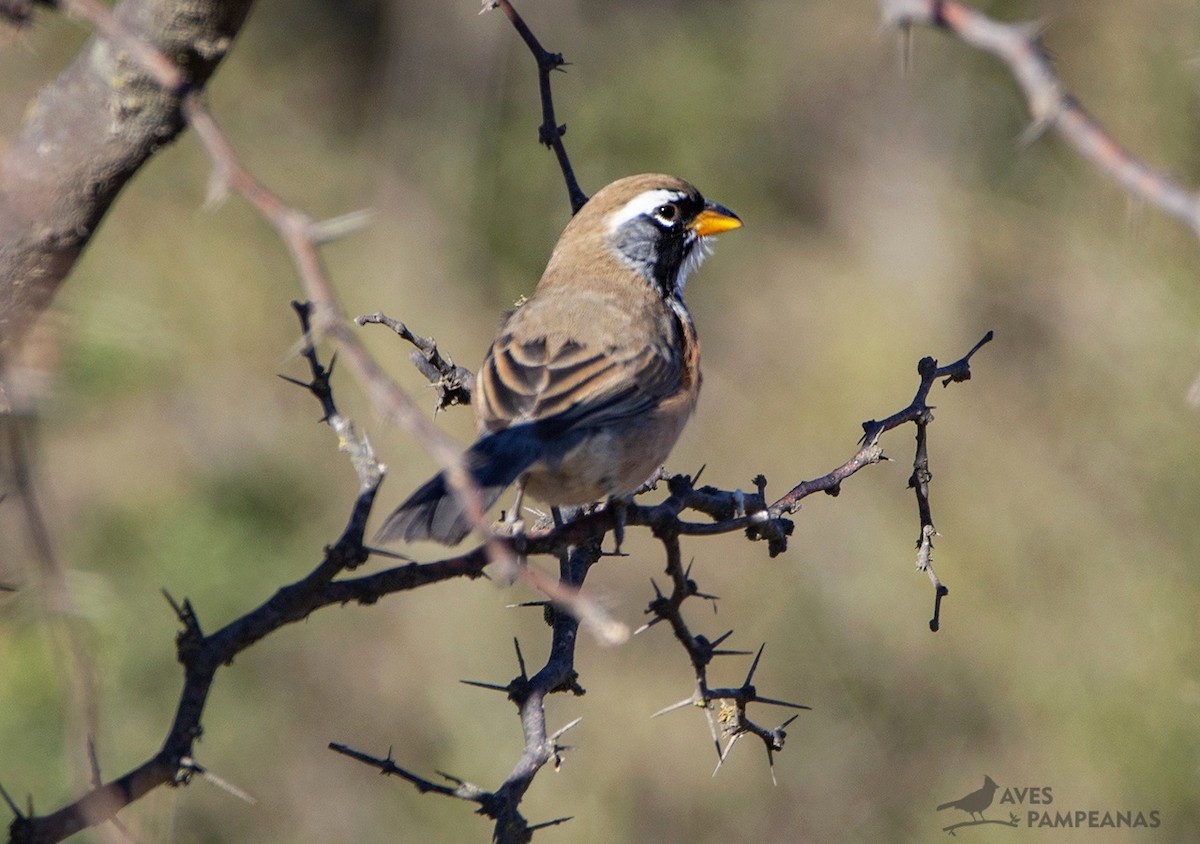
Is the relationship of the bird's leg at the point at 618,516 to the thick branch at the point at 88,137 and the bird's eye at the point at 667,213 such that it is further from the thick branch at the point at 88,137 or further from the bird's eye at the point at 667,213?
the bird's eye at the point at 667,213

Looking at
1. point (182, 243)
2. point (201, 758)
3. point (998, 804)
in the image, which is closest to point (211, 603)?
point (201, 758)

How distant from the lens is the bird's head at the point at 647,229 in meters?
4.90

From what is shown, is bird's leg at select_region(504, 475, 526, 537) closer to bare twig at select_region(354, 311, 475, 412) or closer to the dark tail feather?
the dark tail feather

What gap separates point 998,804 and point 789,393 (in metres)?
3.60

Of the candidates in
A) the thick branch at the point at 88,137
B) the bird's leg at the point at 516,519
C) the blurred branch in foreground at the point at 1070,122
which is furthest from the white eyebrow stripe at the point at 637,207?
the blurred branch in foreground at the point at 1070,122

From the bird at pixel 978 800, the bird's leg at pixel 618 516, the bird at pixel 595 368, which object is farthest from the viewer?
the bird at pixel 978 800

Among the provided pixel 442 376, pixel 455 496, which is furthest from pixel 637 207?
pixel 455 496

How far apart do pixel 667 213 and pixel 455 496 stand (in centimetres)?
229

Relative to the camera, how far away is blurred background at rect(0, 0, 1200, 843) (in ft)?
22.9

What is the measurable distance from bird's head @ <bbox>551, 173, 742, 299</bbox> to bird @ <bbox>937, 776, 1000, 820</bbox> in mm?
3351

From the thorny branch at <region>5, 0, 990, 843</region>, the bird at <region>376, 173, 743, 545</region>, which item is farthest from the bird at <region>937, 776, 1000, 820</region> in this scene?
the thorny branch at <region>5, 0, 990, 843</region>

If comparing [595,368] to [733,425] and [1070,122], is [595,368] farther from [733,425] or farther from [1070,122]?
[733,425]

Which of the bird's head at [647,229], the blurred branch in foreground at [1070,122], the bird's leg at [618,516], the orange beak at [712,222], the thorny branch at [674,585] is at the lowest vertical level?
the blurred branch in foreground at [1070,122]

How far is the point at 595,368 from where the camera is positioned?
4180 mm
